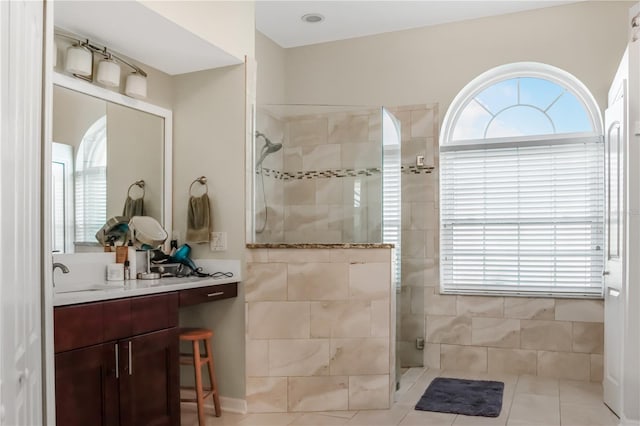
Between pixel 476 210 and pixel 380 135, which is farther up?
pixel 380 135

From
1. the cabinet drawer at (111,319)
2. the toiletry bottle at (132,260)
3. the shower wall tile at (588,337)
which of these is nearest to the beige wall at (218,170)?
the toiletry bottle at (132,260)

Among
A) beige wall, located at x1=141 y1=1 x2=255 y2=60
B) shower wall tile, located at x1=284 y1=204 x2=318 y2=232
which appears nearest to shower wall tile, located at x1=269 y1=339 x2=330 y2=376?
shower wall tile, located at x1=284 y1=204 x2=318 y2=232

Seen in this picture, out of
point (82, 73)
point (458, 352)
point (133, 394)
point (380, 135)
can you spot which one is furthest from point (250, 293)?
point (458, 352)

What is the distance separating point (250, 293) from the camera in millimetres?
3482

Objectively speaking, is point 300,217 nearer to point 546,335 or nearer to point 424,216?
point 424,216

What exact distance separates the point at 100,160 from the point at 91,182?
15cm

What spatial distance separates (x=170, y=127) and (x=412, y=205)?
6.66 feet

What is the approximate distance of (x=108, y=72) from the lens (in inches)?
123

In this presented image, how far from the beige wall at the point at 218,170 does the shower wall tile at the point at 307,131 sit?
0.38 meters

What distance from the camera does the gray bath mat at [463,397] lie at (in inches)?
137

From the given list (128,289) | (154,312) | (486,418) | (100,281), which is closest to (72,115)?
(100,281)

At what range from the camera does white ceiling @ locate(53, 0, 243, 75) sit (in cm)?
269

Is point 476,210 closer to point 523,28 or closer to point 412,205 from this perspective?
point 412,205

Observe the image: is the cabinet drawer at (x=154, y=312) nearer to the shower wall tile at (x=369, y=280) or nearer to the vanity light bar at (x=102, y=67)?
the shower wall tile at (x=369, y=280)
